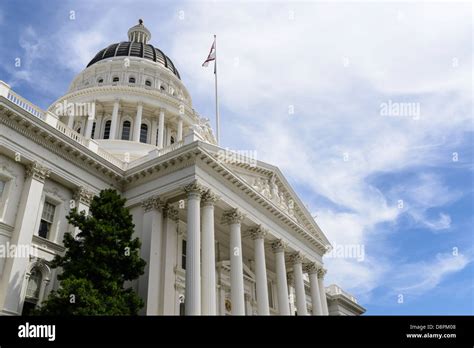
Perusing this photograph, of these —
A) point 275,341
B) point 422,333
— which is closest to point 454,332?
point 422,333

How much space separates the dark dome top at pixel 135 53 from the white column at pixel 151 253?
3113 cm

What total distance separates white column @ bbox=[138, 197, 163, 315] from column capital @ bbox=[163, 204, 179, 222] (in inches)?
20.5

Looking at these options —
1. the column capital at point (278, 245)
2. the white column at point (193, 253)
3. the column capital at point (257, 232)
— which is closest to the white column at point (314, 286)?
the column capital at point (278, 245)

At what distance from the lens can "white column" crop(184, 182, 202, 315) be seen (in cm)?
2097

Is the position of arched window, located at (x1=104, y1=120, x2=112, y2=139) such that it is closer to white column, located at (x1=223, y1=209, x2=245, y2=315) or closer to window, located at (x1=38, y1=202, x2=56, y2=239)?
window, located at (x1=38, y1=202, x2=56, y2=239)

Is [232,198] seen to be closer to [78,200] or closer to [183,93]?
[78,200]

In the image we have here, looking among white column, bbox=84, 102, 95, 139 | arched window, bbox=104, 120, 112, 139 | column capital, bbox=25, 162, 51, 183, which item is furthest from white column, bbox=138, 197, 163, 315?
arched window, bbox=104, 120, 112, 139

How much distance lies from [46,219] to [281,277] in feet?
49.6

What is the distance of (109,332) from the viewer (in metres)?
10.4

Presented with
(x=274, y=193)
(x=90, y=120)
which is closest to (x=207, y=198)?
(x=274, y=193)

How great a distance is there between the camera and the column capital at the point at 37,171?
21.9 m

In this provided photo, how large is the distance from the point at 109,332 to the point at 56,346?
119cm

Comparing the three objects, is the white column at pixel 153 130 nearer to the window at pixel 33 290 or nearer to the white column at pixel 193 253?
the white column at pixel 193 253

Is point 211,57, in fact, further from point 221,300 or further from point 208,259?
point 208,259
